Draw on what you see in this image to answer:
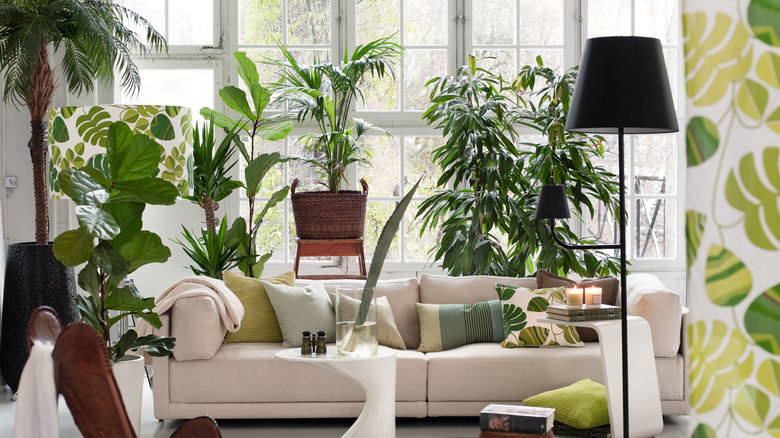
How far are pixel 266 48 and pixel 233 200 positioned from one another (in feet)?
3.86

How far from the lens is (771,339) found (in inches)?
16.4

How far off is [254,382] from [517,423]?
4.75 ft

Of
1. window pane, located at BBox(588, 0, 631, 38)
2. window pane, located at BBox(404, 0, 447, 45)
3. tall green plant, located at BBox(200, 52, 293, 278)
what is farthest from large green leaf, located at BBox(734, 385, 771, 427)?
window pane, located at BBox(588, 0, 631, 38)

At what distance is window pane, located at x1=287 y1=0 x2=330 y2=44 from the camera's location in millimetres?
5758

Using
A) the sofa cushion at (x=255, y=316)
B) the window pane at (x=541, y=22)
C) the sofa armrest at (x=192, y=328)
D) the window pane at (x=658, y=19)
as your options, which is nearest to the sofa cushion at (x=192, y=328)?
the sofa armrest at (x=192, y=328)

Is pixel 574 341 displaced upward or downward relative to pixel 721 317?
downward

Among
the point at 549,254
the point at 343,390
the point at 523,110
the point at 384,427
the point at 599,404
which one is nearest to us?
the point at 384,427

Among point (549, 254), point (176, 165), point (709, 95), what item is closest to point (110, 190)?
point (176, 165)

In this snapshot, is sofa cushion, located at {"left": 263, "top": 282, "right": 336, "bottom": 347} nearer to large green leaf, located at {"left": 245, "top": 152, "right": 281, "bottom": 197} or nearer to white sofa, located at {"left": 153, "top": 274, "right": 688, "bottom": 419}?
white sofa, located at {"left": 153, "top": 274, "right": 688, "bottom": 419}

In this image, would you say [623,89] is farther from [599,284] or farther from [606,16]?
[606,16]

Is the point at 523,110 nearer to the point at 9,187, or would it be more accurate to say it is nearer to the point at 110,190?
the point at 110,190

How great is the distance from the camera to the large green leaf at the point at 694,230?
0.43 metres

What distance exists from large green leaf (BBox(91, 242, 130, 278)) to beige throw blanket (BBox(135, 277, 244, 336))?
105 cm

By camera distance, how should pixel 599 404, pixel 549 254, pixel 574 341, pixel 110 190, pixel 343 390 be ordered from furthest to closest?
pixel 549 254, pixel 574 341, pixel 343 390, pixel 599 404, pixel 110 190
